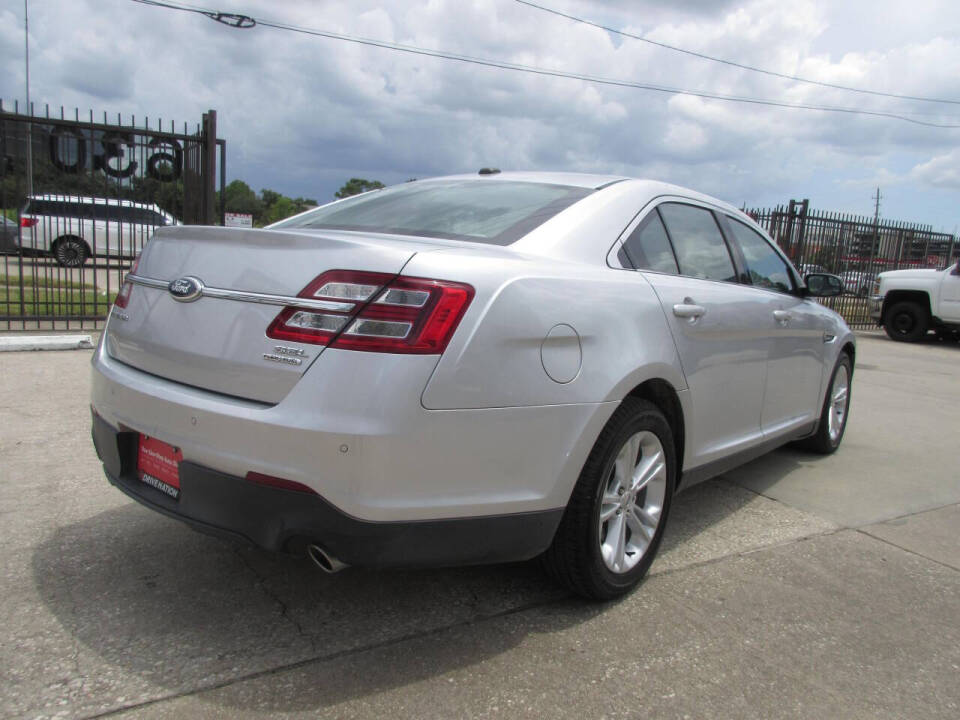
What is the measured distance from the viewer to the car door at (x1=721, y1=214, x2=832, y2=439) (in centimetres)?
392

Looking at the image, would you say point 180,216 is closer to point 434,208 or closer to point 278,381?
point 434,208

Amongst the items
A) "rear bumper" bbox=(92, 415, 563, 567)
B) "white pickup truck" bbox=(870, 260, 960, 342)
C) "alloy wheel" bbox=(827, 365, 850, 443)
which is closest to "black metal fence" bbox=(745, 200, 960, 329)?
"white pickup truck" bbox=(870, 260, 960, 342)

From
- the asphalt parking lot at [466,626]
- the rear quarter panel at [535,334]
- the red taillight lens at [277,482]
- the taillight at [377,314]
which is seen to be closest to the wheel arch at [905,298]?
the asphalt parking lot at [466,626]

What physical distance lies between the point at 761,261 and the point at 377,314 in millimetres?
2768

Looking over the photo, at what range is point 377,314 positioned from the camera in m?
2.11

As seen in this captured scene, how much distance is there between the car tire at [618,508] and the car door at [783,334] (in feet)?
3.71

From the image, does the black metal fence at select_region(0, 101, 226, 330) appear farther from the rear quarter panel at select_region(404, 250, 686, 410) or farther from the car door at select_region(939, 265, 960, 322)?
the car door at select_region(939, 265, 960, 322)

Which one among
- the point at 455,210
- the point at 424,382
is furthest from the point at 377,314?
the point at 455,210

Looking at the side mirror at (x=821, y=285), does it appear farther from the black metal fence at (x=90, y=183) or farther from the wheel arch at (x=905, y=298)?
the wheel arch at (x=905, y=298)

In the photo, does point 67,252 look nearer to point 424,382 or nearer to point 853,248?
point 424,382

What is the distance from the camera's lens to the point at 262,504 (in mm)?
2168

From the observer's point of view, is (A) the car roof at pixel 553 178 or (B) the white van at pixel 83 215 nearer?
(A) the car roof at pixel 553 178

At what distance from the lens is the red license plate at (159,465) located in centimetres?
237

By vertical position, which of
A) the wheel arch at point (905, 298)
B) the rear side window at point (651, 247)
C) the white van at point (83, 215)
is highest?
the white van at point (83, 215)
